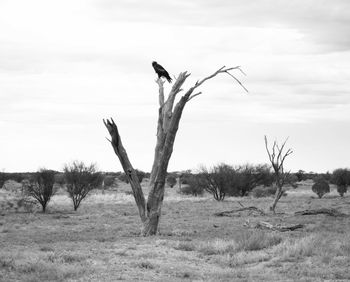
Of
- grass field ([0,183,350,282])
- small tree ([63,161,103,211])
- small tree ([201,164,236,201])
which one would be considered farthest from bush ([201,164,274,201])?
grass field ([0,183,350,282])

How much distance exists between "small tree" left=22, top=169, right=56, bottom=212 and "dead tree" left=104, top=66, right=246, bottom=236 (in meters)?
17.2

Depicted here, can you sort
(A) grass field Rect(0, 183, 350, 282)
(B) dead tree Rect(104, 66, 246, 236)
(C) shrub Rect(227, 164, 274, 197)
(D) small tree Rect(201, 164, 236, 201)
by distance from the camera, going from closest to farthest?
(A) grass field Rect(0, 183, 350, 282) → (B) dead tree Rect(104, 66, 246, 236) → (D) small tree Rect(201, 164, 236, 201) → (C) shrub Rect(227, 164, 274, 197)

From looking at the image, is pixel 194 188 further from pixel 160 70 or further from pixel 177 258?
pixel 177 258

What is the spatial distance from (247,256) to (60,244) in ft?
18.7

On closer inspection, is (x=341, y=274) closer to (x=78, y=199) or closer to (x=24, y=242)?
(x=24, y=242)

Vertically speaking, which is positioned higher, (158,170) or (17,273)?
(158,170)

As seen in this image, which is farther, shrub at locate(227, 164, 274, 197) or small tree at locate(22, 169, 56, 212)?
shrub at locate(227, 164, 274, 197)

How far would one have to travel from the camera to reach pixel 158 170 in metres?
19.1

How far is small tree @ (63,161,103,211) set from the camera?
37.8 meters

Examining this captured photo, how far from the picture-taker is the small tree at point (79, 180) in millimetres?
37812

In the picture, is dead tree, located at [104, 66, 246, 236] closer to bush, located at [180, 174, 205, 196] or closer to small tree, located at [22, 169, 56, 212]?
small tree, located at [22, 169, 56, 212]

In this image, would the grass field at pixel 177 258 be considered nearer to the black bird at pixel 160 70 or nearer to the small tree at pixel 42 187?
the black bird at pixel 160 70

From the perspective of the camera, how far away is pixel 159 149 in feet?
63.4

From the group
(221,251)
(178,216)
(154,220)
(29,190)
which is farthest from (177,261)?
(29,190)
